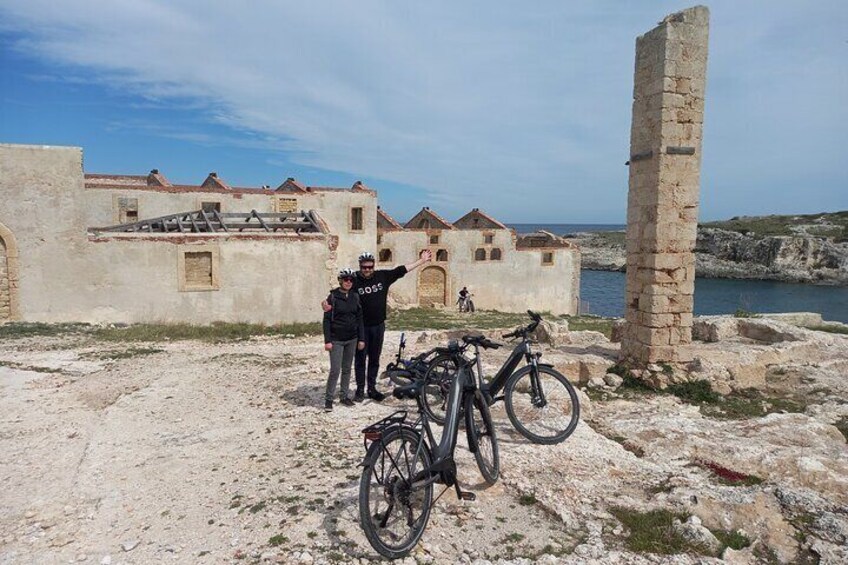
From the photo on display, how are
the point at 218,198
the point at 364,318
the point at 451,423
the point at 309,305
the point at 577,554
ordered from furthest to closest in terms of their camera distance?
the point at 218,198 < the point at 309,305 < the point at 364,318 < the point at 451,423 < the point at 577,554

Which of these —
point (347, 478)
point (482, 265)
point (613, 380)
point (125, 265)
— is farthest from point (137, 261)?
point (482, 265)

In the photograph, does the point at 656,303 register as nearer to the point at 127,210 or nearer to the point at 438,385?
the point at 438,385

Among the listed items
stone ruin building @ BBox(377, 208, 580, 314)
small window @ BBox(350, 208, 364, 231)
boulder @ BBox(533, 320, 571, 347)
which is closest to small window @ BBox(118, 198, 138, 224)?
small window @ BBox(350, 208, 364, 231)

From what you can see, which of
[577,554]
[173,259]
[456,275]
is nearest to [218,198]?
[173,259]

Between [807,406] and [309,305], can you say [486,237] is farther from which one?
[807,406]

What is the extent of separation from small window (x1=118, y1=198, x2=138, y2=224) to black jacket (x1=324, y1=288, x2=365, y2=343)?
20.7 metres

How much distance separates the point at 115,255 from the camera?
15430mm

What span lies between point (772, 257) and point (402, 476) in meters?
84.4

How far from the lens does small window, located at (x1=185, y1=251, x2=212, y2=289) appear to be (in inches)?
637

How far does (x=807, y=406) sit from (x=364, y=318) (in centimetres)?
695

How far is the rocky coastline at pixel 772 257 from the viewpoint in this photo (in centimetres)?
6869

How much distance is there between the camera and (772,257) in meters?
73.5

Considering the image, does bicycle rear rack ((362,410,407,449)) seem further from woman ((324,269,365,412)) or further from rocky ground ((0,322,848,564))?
woman ((324,269,365,412))

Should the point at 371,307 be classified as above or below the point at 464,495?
above
